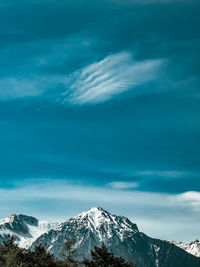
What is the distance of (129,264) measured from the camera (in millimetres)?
88062

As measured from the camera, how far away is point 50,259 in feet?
370

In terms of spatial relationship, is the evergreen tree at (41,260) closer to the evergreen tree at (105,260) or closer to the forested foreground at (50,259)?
the forested foreground at (50,259)

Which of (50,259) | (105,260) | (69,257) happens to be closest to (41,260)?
(50,259)

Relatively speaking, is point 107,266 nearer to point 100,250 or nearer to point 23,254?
point 100,250

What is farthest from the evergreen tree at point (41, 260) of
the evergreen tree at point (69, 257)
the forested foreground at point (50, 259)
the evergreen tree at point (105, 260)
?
the evergreen tree at point (105, 260)

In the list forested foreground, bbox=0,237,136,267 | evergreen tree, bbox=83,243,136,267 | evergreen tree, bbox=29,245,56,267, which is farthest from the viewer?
evergreen tree, bbox=29,245,56,267

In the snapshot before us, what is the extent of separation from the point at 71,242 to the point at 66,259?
4.24m

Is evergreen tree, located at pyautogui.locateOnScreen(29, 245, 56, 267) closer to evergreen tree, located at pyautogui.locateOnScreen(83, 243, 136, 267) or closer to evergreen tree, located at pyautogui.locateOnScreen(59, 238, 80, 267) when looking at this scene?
evergreen tree, located at pyautogui.locateOnScreen(59, 238, 80, 267)

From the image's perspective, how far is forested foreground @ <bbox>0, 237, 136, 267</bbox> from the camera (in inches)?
3398

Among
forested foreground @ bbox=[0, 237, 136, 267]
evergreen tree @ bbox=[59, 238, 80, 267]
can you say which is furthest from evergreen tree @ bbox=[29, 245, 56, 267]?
evergreen tree @ bbox=[59, 238, 80, 267]

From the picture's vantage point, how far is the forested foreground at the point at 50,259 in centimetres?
8631

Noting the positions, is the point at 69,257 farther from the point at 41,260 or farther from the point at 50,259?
the point at 41,260

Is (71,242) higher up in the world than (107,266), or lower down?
higher up

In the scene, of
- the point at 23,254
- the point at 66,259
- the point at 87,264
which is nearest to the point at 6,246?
the point at 23,254
